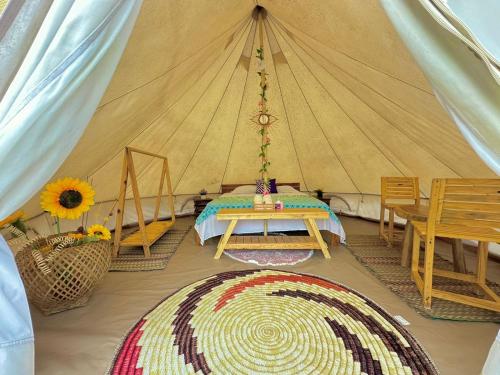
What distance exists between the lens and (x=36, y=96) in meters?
0.82

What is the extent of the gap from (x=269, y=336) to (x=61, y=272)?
1.45 metres

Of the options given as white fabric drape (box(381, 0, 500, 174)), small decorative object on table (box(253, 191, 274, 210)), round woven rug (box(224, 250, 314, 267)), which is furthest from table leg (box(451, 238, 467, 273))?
small decorative object on table (box(253, 191, 274, 210))

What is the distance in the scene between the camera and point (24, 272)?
1.49 metres

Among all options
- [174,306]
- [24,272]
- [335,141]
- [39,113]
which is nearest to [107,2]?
[39,113]

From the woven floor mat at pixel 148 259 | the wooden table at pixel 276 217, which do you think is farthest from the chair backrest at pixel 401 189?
the woven floor mat at pixel 148 259

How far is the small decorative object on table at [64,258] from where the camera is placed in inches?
53.6

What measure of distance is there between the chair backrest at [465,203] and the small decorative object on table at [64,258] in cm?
227

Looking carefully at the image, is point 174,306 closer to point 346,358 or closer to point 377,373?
point 346,358

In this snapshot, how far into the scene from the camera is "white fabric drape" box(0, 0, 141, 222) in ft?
2.67

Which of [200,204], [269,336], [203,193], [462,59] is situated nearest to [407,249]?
[269,336]

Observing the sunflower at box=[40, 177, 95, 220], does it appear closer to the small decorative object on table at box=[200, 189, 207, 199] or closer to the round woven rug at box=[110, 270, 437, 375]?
the round woven rug at box=[110, 270, 437, 375]

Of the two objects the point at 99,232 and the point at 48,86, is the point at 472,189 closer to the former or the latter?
the point at 48,86

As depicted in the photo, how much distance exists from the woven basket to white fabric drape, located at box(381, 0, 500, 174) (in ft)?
7.18

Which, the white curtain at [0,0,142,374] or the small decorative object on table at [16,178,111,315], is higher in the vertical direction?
the white curtain at [0,0,142,374]
